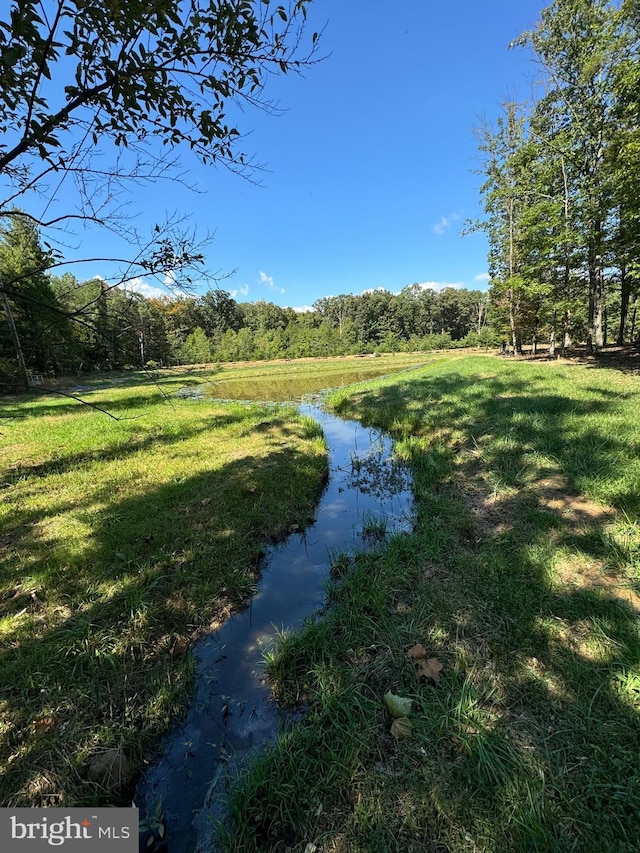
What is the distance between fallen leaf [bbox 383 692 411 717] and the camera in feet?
6.82

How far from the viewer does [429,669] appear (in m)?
2.37

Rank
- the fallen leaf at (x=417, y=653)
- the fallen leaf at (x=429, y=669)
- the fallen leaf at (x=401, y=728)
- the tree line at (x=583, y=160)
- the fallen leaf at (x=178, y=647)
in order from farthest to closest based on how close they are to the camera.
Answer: the tree line at (x=583, y=160), the fallen leaf at (x=178, y=647), the fallen leaf at (x=417, y=653), the fallen leaf at (x=429, y=669), the fallen leaf at (x=401, y=728)

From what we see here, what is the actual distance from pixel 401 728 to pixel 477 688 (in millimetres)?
599

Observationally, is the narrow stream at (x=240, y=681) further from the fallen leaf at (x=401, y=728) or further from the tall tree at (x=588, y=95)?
the tall tree at (x=588, y=95)

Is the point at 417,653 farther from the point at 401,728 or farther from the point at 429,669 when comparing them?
the point at 401,728

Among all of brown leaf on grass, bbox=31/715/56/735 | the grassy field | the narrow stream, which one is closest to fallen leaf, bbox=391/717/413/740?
the narrow stream

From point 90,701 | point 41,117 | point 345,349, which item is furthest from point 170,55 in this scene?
point 345,349

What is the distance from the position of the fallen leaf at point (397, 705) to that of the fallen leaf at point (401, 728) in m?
0.04

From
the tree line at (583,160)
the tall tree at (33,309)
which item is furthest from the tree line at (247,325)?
the tree line at (583,160)

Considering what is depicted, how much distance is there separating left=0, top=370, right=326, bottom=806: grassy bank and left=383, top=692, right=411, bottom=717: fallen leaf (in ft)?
4.84

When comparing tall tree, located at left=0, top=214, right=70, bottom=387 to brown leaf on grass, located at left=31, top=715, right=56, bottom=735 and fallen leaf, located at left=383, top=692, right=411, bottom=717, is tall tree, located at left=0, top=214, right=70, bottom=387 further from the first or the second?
fallen leaf, located at left=383, top=692, right=411, bottom=717

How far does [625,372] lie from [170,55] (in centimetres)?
1655

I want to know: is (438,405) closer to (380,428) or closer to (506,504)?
(380,428)

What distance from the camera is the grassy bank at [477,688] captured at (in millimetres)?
1607
